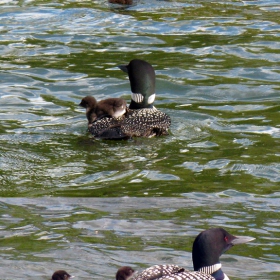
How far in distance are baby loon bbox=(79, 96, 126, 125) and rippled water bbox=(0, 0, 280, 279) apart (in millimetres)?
249

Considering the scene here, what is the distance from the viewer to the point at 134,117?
404 inches

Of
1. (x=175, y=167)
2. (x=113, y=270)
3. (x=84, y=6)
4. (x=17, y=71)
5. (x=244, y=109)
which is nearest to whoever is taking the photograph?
(x=113, y=270)

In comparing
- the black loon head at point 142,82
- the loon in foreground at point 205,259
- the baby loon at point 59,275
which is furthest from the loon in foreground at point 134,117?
the baby loon at point 59,275

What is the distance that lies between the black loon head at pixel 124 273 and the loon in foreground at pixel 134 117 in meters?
4.34

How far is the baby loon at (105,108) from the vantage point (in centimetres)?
1029

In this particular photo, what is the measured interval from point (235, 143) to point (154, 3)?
348 inches

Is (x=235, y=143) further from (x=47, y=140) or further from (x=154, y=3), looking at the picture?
(x=154, y=3)

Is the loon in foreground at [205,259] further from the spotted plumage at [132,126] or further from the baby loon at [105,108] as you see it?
the baby loon at [105,108]

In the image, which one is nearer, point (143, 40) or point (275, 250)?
point (275, 250)

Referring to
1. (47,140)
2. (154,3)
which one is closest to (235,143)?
(47,140)

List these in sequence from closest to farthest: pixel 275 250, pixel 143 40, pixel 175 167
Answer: pixel 275 250 < pixel 175 167 < pixel 143 40

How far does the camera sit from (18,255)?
648 centimetres

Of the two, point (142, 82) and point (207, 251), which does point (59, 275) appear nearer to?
point (207, 251)

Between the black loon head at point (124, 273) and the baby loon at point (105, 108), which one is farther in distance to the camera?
the baby loon at point (105, 108)
